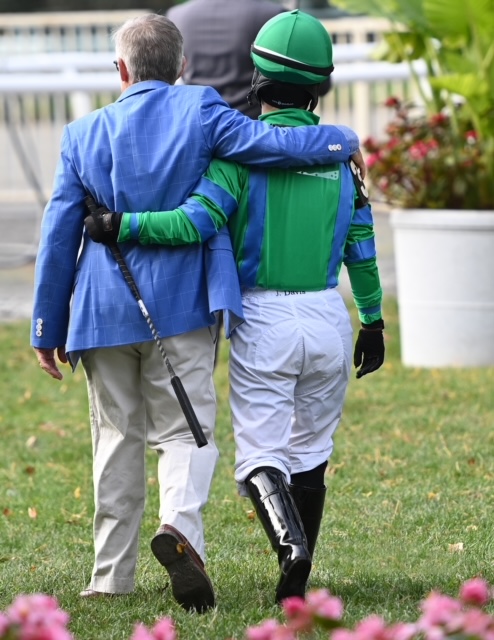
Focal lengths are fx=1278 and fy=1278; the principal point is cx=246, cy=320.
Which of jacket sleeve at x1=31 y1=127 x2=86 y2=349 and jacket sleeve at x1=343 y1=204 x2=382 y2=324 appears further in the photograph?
jacket sleeve at x1=343 y1=204 x2=382 y2=324

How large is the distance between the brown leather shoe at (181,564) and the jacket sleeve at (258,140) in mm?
1066

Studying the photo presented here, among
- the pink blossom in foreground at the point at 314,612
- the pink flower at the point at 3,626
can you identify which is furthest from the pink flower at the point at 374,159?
the pink flower at the point at 3,626

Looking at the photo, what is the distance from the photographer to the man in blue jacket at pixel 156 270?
3600 millimetres

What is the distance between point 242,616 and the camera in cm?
362

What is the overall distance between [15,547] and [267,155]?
1984 millimetres

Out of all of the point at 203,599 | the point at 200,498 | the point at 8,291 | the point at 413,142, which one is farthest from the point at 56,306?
the point at 8,291

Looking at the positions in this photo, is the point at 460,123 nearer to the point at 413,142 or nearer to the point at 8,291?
the point at 413,142

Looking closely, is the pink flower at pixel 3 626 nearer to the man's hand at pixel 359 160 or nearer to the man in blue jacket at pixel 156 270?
the man in blue jacket at pixel 156 270

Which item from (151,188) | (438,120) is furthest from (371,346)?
(438,120)

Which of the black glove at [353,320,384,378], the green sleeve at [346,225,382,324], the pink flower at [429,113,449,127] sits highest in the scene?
the green sleeve at [346,225,382,324]

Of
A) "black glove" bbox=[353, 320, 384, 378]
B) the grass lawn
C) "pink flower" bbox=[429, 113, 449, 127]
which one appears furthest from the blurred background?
"black glove" bbox=[353, 320, 384, 378]

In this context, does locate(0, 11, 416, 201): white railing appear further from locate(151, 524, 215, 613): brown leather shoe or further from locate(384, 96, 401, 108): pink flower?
locate(151, 524, 215, 613): brown leather shoe

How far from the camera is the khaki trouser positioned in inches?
145

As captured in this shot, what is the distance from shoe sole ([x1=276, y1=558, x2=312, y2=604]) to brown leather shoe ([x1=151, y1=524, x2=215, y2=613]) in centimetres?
22
